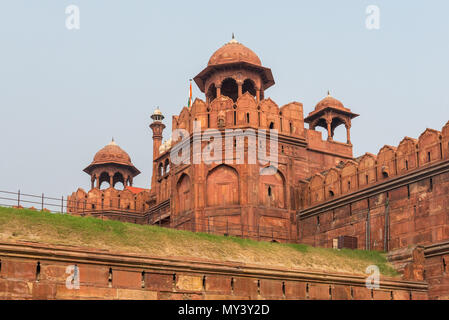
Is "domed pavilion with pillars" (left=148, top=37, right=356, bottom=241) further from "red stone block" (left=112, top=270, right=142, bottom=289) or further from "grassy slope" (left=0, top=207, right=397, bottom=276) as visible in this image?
"red stone block" (left=112, top=270, right=142, bottom=289)

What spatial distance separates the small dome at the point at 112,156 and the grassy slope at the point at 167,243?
1116 inches

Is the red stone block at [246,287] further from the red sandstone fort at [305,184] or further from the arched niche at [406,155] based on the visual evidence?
the arched niche at [406,155]

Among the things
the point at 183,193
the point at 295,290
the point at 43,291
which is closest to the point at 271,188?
the point at 183,193

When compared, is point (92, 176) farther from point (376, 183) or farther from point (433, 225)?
point (433, 225)

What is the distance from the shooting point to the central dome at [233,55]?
3925cm

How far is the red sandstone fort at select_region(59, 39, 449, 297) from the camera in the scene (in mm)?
28641

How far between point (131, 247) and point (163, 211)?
21286 millimetres

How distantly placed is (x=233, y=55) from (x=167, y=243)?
17.7 meters

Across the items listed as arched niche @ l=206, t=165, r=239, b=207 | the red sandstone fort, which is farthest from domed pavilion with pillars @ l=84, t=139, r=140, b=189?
arched niche @ l=206, t=165, r=239, b=207

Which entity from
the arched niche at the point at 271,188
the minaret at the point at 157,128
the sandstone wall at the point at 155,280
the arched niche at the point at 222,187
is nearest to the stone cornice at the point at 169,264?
the sandstone wall at the point at 155,280

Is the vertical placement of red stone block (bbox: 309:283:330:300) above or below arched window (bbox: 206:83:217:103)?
below

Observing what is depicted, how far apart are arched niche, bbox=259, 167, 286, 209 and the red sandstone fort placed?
2.1 inches
